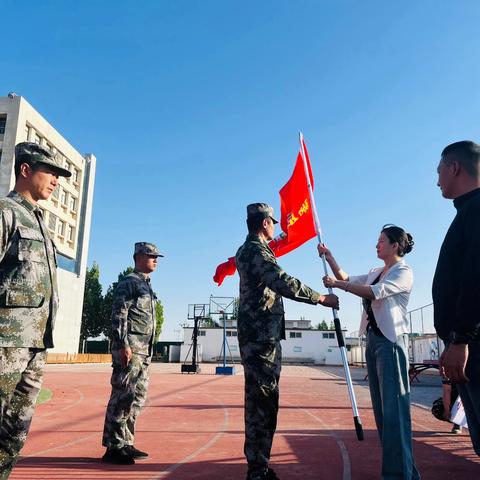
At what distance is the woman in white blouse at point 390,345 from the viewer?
10.9 feet

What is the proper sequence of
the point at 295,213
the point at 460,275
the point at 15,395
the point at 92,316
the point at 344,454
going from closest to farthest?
the point at 460,275 < the point at 15,395 < the point at 344,454 < the point at 295,213 < the point at 92,316

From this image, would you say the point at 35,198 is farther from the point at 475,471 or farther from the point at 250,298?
the point at 475,471

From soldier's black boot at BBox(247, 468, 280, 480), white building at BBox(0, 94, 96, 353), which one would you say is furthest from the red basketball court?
white building at BBox(0, 94, 96, 353)

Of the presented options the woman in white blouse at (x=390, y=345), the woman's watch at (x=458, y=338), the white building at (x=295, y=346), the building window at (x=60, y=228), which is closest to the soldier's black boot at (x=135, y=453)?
the woman in white blouse at (x=390, y=345)

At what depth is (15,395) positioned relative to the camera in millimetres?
2721

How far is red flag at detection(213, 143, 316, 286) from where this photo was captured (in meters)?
5.61

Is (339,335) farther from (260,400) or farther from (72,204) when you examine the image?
(72,204)

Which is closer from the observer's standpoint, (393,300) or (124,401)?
(393,300)

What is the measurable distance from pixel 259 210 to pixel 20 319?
93.1 inches

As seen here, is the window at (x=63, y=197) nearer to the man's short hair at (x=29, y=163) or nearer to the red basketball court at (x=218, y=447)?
the red basketball court at (x=218, y=447)

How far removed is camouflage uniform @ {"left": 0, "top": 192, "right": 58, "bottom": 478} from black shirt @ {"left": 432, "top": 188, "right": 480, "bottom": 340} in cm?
238

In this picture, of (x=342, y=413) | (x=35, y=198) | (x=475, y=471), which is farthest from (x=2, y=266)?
(x=342, y=413)

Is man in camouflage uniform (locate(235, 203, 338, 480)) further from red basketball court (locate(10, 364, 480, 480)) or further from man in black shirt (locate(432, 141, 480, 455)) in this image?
man in black shirt (locate(432, 141, 480, 455))

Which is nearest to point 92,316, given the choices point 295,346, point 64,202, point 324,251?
point 64,202
